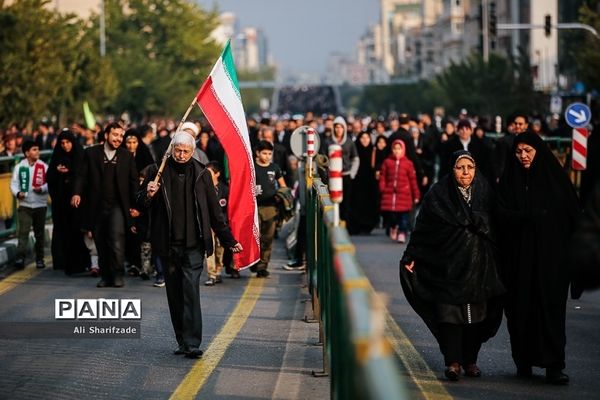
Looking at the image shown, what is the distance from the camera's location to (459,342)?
1060 centimetres

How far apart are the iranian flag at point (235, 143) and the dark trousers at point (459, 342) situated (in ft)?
9.18

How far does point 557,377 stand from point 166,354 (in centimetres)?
313

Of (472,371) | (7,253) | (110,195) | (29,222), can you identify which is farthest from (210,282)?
(472,371)

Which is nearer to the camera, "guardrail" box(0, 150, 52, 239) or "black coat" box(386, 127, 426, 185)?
"guardrail" box(0, 150, 52, 239)

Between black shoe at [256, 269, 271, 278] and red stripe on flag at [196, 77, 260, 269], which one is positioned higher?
red stripe on flag at [196, 77, 260, 269]

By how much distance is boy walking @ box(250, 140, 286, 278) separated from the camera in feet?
59.0

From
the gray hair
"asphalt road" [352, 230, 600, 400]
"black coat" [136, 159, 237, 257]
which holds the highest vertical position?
the gray hair

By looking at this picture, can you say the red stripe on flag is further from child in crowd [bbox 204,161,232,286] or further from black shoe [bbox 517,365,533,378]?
child in crowd [bbox 204,161,232,286]

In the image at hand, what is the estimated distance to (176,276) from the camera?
11.7 m

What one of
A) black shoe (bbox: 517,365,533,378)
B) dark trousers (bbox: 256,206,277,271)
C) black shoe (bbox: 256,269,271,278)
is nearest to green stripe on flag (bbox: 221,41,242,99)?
black shoe (bbox: 517,365,533,378)

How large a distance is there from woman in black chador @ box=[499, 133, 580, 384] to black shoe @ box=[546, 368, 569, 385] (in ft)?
0.06

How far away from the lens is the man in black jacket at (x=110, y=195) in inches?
666

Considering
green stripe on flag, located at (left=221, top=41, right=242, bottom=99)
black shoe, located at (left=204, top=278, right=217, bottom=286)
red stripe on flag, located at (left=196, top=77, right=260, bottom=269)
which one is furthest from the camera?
black shoe, located at (left=204, top=278, right=217, bottom=286)

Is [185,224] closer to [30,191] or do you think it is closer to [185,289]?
[185,289]
